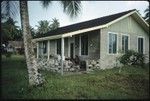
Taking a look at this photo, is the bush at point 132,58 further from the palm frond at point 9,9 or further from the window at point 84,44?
the palm frond at point 9,9

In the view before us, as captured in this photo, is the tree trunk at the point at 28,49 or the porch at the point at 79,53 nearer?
the tree trunk at the point at 28,49

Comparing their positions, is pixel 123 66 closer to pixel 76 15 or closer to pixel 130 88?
pixel 130 88

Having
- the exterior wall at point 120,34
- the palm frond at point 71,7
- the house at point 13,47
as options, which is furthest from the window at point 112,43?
the palm frond at point 71,7

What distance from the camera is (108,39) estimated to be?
1867cm

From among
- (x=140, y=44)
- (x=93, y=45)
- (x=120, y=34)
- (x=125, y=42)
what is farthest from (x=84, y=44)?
(x=140, y=44)

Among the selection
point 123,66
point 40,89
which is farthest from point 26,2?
point 123,66

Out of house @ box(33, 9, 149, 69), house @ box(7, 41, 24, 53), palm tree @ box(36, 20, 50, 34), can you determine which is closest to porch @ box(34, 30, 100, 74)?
house @ box(33, 9, 149, 69)

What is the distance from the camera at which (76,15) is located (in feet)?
37.0

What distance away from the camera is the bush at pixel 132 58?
17047mm

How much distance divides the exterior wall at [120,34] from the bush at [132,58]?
54.3 inches

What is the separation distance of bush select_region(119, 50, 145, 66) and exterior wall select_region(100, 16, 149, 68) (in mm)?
1380

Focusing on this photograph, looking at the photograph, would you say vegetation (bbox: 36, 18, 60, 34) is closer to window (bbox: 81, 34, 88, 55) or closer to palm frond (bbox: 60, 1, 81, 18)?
window (bbox: 81, 34, 88, 55)

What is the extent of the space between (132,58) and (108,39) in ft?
7.92

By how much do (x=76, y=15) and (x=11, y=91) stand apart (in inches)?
184
